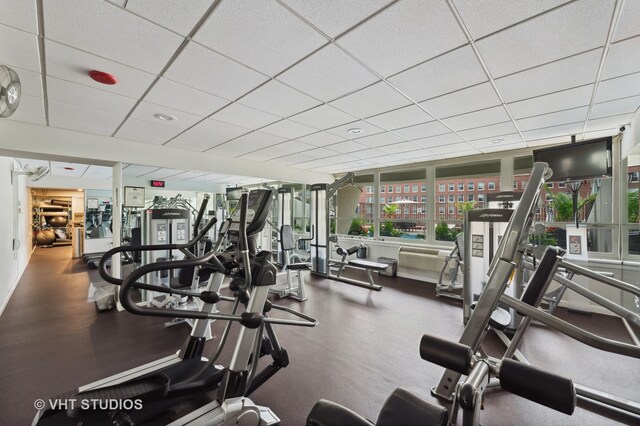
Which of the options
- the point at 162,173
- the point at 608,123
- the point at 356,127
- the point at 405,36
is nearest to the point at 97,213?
the point at 162,173

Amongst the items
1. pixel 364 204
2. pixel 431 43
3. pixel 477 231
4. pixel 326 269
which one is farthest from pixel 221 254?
pixel 364 204

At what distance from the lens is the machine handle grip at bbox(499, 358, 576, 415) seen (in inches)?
32.4

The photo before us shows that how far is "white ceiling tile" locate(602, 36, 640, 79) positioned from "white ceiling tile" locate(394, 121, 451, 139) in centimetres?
150

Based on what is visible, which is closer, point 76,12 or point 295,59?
point 76,12

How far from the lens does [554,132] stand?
3863 millimetres

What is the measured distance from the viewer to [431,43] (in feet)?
6.04

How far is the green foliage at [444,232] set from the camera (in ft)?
19.4

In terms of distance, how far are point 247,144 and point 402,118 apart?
239 cm

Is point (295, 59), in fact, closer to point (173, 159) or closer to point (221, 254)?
point (221, 254)

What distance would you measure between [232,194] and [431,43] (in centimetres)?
519

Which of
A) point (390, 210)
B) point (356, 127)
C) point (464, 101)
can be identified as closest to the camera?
point (464, 101)

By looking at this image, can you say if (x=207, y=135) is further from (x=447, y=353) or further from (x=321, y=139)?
(x=447, y=353)

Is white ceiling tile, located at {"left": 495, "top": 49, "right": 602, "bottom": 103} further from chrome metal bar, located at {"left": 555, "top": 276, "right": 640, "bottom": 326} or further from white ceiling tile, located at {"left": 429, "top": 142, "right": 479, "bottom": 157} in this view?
white ceiling tile, located at {"left": 429, "top": 142, "right": 479, "bottom": 157}

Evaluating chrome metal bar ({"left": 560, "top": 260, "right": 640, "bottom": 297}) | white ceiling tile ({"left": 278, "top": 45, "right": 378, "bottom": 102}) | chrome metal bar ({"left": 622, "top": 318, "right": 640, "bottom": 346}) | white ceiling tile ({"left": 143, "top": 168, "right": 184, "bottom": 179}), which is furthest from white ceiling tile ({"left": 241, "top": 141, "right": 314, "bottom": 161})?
chrome metal bar ({"left": 622, "top": 318, "right": 640, "bottom": 346})
